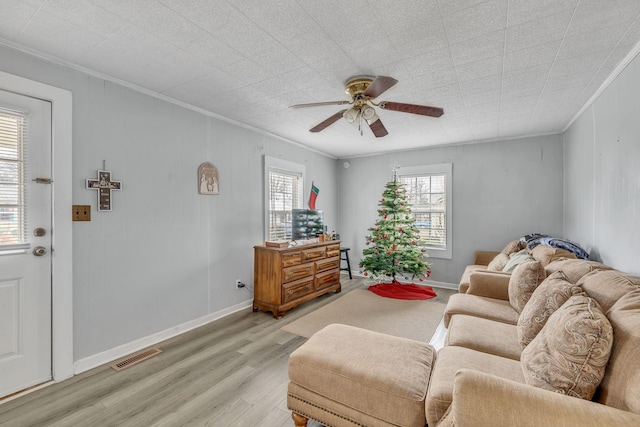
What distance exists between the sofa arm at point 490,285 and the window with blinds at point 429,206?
2238mm

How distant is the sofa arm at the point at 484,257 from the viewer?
4.54 metres

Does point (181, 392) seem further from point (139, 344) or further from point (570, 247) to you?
point (570, 247)

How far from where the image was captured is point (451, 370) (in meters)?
1.46

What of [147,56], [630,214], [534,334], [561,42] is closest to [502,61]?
[561,42]

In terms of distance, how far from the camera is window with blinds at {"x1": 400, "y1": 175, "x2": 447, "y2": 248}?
5152 millimetres

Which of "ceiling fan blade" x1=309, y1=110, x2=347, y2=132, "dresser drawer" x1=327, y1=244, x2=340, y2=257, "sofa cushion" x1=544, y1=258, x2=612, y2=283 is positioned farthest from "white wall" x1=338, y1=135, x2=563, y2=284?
"ceiling fan blade" x1=309, y1=110, x2=347, y2=132

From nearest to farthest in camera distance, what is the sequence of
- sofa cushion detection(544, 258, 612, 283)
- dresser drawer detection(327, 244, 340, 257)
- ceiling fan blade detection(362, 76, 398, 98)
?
sofa cushion detection(544, 258, 612, 283) < ceiling fan blade detection(362, 76, 398, 98) < dresser drawer detection(327, 244, 340, 257)

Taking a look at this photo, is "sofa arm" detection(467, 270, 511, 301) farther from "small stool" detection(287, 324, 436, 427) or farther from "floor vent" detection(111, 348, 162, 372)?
"floor vent" detection(111, 348, 162, 372)

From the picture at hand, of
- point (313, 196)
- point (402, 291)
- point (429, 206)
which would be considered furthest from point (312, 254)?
point (429, 206)

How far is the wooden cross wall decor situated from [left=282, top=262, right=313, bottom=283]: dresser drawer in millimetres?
2016

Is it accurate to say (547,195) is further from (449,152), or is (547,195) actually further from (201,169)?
(201,169)

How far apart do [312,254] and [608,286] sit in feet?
10.3

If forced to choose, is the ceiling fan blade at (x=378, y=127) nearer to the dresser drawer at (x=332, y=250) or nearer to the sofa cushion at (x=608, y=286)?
the sofa cushion at (x=608, y=286)

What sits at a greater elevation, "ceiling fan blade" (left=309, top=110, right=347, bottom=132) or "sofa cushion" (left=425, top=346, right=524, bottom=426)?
"ceiling fan blade" (left=309, top=110, right=347, bottom=132)
